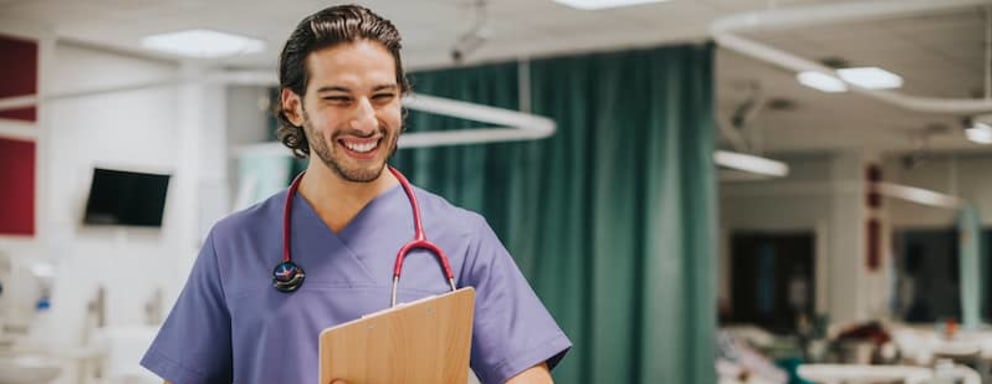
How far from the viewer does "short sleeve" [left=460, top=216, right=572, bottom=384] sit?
167 centimetres

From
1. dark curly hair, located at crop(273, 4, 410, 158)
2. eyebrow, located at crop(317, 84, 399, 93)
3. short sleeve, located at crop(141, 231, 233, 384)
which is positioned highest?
dark curly hair, located at crop(273, 4, 410, 158)

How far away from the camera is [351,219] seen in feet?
5.65

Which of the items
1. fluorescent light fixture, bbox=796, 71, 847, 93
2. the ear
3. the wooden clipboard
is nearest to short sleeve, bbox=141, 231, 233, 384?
the ear

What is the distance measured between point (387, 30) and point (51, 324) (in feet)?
19.8

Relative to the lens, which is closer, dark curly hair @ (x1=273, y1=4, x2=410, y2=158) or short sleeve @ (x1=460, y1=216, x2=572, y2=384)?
dark curly hair @ (x1=273, y1=4, x2=410, y2=158)

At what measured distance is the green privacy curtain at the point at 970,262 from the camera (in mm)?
13859

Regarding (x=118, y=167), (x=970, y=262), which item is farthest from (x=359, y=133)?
(x=970, y=262)

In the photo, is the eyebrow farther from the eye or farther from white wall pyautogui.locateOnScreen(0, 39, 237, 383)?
white wall pyautogui.locateOnScreen(0, 39, 237, 383)

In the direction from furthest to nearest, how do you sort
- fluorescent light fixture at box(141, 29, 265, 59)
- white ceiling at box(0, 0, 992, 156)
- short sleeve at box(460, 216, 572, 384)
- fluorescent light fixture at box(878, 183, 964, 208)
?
fluorescent light fixture at box(878, 183, 964, 208), fluorescent light fixture at box(141, 29, 265, 59), white ceiling at box(0, 0, 992, 156), short sleeve at box(460, 216, 572, 384)

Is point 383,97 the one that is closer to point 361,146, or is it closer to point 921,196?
point 361,146

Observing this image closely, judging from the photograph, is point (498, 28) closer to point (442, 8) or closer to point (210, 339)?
point (442, 8)

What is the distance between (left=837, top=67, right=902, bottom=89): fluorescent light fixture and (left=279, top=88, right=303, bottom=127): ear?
6.79 meters

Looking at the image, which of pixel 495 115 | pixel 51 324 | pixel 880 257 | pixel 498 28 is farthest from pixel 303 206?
pixel 880 257

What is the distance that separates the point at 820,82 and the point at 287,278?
25.1ft
